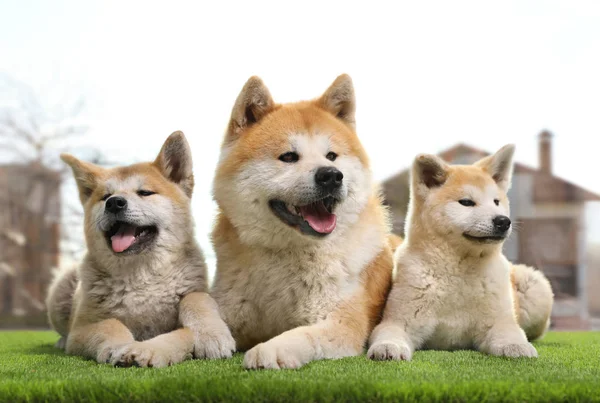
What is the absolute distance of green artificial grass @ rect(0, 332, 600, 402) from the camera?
2.65 m

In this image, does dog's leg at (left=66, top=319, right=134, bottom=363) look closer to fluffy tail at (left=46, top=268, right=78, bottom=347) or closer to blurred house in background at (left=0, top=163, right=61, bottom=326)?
fluffy tail at (left=46, top=268, right=78, bottom=347)

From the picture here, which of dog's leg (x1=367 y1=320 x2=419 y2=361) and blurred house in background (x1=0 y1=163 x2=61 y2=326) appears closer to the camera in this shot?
dog's leg (x1=367 y1=320 x2=419 y2=361)

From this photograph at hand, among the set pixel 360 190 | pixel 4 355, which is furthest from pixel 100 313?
pixel 360 190

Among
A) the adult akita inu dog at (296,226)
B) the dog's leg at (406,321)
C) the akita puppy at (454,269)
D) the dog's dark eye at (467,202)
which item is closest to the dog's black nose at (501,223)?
the akita puppy at (454,269)

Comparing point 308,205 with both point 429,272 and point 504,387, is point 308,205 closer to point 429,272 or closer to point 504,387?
point 429,272

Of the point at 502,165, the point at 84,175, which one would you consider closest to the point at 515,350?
the point at 502,165

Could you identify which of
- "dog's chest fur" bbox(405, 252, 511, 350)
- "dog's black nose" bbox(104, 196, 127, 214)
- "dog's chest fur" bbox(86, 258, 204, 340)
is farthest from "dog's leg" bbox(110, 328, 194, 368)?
"dog's chest fur" bbox(405, 252, 511, 350)

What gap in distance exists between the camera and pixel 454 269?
408 cm

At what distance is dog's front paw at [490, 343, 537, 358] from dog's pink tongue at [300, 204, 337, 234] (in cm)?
123

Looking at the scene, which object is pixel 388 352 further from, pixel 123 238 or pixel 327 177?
pixel 123 238

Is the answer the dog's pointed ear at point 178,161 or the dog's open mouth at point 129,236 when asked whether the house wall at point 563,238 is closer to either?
the dog's pointed ear at point 178,161

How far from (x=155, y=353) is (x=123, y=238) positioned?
0.88 metres

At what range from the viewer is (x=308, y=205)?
12.0ft

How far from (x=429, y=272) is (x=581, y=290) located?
41.5ft
